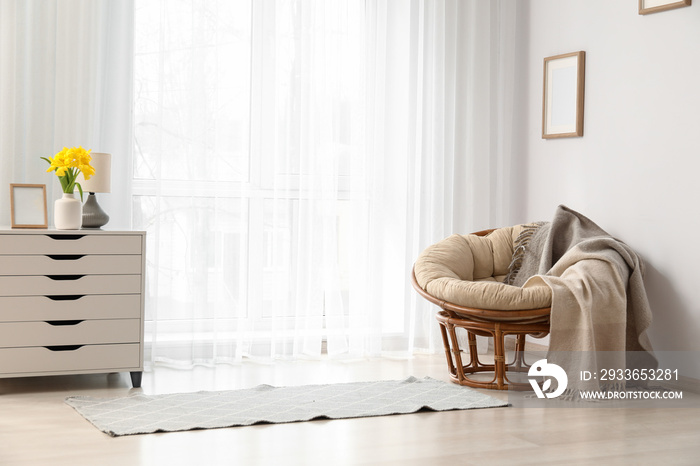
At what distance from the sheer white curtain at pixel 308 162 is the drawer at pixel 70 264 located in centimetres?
43

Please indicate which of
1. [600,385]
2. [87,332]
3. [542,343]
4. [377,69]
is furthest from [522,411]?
[377,69]

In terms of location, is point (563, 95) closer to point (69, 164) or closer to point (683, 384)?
point (683, 384)

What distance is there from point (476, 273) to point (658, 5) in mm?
1471

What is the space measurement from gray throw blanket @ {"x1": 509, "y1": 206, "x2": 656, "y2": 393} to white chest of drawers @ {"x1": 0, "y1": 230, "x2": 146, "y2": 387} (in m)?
1.67

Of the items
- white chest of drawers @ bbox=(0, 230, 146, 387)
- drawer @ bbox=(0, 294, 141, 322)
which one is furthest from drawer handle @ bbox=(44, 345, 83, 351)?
drawer @ bbox=(0, 294, 141, 322)

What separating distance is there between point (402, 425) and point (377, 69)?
7.02ft

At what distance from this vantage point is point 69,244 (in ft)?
10.7

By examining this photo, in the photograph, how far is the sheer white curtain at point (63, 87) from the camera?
11.5ft

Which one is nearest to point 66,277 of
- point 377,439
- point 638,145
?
point 377,439

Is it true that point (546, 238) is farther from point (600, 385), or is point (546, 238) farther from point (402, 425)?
point (402, 425)

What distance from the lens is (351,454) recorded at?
2.41m

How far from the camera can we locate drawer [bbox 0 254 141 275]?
3152 millimetres

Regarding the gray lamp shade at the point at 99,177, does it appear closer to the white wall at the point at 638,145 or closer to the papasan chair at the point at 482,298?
the papasan chair at the point at 482,298

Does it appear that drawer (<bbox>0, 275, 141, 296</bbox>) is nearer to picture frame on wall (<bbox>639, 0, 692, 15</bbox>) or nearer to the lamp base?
the lamp base
